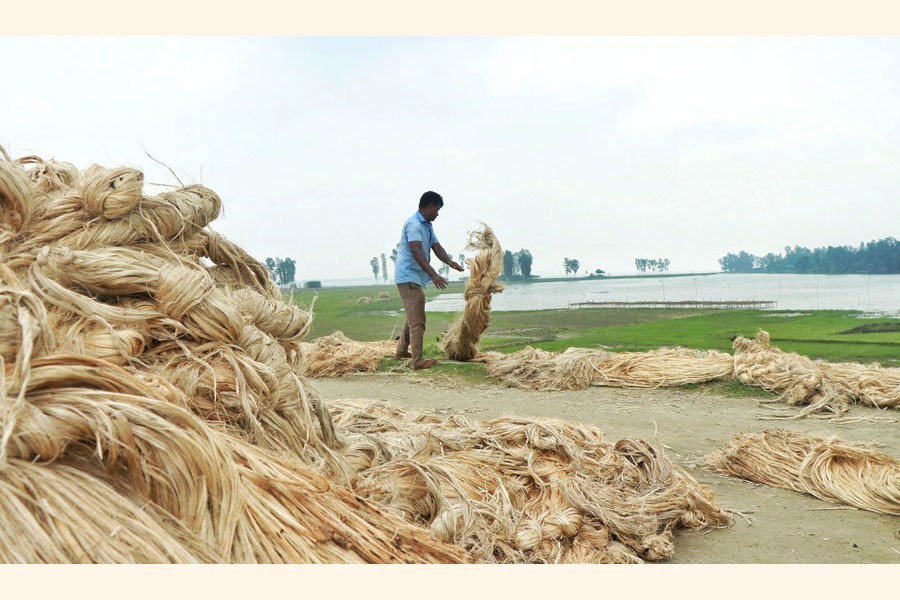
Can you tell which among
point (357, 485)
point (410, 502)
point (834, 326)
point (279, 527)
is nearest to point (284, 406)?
point (357, 485)

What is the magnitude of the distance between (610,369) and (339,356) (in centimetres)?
386

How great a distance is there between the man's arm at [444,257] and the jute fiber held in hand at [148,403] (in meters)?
6.45

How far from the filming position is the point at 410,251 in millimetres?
9094

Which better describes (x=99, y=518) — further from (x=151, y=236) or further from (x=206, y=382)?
(x=151, y=236)

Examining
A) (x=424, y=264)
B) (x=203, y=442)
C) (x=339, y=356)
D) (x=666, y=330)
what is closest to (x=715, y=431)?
(x=424, y=264)

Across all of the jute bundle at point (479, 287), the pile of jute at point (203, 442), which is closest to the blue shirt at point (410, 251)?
the jute bundle at point (479, 287)

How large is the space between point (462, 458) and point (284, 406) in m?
0.92

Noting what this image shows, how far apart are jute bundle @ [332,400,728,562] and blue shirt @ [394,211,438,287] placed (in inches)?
213

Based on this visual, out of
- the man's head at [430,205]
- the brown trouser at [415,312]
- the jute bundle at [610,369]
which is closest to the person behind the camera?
the jute bundle at [610,369]

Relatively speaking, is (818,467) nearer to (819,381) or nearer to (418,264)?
(819,381)

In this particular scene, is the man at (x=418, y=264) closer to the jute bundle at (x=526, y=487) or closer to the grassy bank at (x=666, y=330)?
the grassy bank at (x=666, y=330)

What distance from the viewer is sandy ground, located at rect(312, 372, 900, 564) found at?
304 centimetres

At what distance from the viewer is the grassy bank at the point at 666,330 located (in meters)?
9.95

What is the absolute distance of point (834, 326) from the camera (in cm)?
1182
